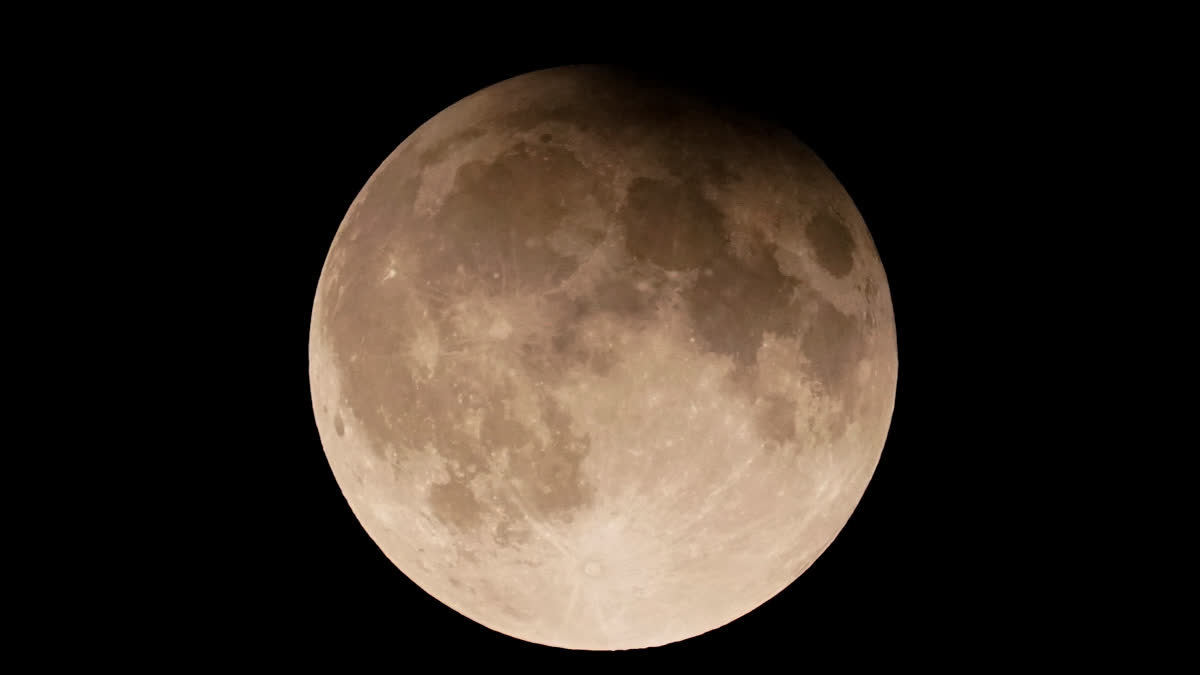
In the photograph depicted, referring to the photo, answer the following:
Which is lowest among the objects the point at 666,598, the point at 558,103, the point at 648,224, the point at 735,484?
the point at 666,598

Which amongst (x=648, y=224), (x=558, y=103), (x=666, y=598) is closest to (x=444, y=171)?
(x=558, y=103)

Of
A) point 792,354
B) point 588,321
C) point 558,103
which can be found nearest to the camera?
point 588,321

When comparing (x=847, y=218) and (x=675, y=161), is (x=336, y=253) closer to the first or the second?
(x=675, y=161)

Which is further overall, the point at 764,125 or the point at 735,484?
the point at 764,125

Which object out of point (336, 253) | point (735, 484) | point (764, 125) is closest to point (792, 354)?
point (735, 484)

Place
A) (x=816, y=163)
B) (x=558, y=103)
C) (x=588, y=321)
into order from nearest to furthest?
(x=588, y=321)
(x=558, y=103)
(x=816, y=163)

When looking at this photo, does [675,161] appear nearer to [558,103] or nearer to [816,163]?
[558,103]

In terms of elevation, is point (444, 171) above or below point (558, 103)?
below
